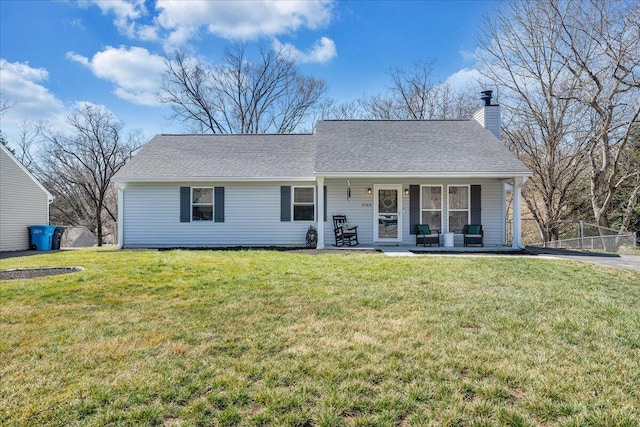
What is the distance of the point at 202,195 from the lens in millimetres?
12273

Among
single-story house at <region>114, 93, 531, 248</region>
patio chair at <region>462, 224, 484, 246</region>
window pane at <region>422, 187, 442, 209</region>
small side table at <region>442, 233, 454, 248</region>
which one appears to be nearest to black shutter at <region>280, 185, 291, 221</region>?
single-story house at <region>114, 93, 531, 248</region>

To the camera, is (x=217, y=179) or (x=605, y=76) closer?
(x=217, y=179)

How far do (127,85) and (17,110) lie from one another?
23.0 feet

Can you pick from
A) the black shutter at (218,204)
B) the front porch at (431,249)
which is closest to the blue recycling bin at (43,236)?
the black shutter at (218,204)

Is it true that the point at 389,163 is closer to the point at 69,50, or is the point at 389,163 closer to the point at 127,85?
the point at 69,50

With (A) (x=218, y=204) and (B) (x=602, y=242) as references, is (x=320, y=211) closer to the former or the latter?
(A) (x=218, y=204)

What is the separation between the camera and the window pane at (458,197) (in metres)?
11.9

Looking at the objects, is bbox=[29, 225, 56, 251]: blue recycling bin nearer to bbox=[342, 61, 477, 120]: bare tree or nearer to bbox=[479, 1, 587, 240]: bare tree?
bbox=[342, 61, 477, 120]: bare tree

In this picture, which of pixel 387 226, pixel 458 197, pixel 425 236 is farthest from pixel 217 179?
pixel 458 197

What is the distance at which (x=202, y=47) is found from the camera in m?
23.2

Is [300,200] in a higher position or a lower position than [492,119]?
lower

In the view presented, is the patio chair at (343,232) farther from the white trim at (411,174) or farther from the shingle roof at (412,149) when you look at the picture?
the shingle roof at (412,149)

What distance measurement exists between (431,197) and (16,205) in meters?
15.6

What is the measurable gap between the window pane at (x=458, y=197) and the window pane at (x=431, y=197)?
14.2 inches
